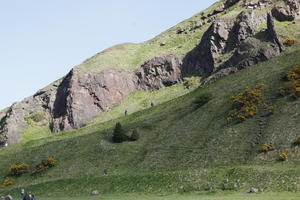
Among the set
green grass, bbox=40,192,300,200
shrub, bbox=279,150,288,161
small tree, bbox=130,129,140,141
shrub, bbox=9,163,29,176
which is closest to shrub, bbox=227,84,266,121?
shrub, bbox=279,150,288,161

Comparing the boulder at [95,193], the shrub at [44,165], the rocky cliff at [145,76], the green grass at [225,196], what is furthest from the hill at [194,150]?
the rocky cliff at [145,76]

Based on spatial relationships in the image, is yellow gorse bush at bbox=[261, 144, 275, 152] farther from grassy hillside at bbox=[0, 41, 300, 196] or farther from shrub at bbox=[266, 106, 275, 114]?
shrub at bbox=[266, 106, 275, 114]

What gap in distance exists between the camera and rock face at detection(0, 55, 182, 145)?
116 m

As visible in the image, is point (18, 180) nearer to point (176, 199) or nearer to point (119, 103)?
point (176, 199)

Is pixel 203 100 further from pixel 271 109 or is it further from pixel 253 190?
pixel 253 190

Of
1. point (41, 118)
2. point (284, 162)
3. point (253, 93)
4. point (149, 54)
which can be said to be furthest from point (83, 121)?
point (284, 162)

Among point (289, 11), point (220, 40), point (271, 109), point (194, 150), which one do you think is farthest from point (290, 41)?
point (194, 150)

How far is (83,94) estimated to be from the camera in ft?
393

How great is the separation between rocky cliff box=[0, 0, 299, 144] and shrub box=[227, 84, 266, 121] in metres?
26.2

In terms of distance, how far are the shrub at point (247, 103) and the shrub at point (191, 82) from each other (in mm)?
37739

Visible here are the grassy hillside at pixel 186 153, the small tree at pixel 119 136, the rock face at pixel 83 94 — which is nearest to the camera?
the grassy hillside at pixel 186 153

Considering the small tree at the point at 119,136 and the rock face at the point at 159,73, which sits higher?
the rock face at the point at 159,73

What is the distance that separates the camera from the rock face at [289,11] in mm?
106725

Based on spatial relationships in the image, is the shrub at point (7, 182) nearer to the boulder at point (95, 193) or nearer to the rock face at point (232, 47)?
the boulder at point (95, 193)
